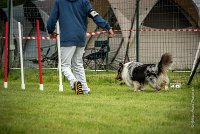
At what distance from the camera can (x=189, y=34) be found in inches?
757

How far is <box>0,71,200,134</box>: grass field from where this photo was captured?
21.4ft

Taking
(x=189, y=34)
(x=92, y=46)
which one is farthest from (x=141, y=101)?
(x=92, y=46)

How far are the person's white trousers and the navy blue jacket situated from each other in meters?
0.12

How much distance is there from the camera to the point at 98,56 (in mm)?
18766

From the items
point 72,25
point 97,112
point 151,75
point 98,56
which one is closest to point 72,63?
point 72,25

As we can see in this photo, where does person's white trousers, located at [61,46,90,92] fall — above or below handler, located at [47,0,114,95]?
below

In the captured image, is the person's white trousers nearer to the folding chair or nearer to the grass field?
the grass field

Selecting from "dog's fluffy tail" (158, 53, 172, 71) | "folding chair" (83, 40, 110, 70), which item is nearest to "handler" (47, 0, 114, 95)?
"dog's fluffy tail" (158, 53, 172, 71)

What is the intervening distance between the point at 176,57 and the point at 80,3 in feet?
24.5

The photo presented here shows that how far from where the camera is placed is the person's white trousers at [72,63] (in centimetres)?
1063

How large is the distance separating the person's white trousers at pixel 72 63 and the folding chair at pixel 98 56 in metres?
6.76

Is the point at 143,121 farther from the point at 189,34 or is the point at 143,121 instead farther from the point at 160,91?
the point at 189,34

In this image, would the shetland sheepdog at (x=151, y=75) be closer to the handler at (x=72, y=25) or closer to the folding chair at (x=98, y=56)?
the handler at (x=72, y=25)

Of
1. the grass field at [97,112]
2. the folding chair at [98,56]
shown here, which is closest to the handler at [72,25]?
the grass field at [97,112]
